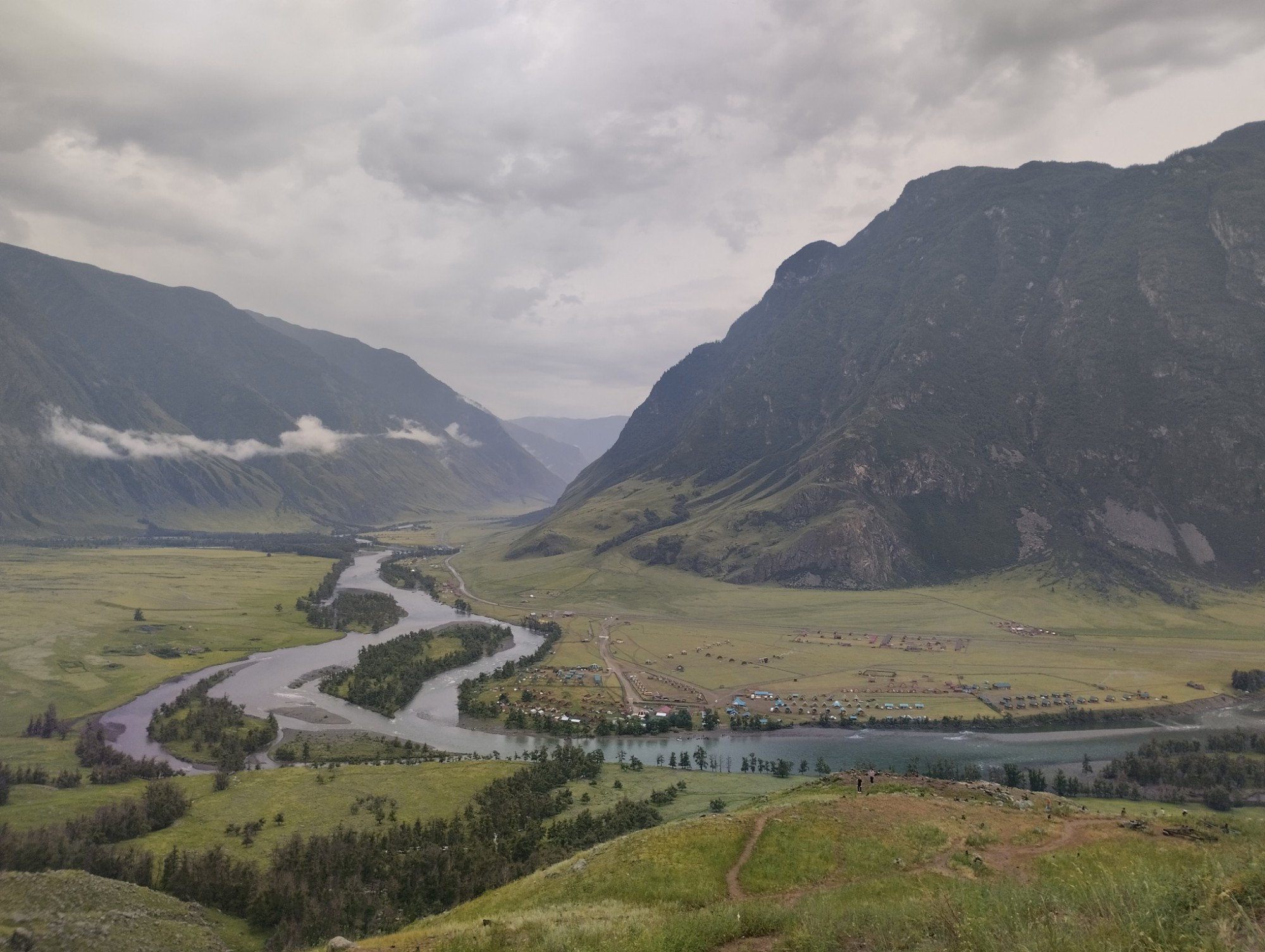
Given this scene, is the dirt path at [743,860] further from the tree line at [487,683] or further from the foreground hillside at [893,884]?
the tree line at [487,683]

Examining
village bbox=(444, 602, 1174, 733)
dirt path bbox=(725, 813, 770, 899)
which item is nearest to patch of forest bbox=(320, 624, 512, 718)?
village bbox=(444, 602, 1174, 733)

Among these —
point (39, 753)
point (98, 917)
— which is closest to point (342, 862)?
point (98, 917)

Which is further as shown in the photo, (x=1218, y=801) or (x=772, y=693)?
(x=772, y=693)

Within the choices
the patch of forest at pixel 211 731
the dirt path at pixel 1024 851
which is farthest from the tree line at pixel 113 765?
the dirt path at pixel 1024 851

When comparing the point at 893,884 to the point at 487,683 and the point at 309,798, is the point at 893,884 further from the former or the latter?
the point at 487,683

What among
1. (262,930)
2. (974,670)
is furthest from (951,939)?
(974,670)

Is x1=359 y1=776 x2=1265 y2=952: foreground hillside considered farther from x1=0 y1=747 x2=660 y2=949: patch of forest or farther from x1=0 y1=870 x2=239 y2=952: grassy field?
x1=0 y1=870 x2=239 y2=952: grassy field

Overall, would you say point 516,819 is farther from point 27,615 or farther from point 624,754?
point 27,615
